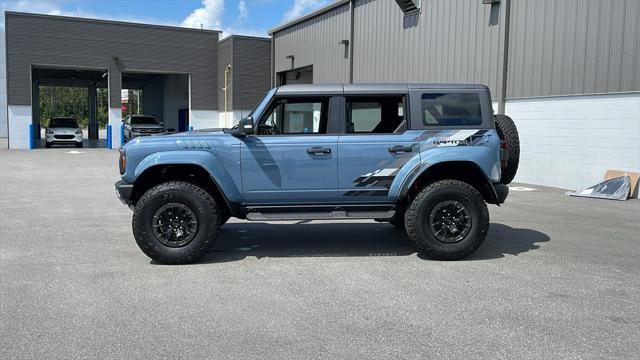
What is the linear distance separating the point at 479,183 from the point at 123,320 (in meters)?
4.39

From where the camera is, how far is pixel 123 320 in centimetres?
461

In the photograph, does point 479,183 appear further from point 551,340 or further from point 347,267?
point 551,340

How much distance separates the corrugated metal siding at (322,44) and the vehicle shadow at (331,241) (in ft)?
51.4

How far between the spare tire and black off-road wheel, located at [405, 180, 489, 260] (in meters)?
0.62

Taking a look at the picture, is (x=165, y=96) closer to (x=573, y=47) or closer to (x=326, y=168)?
(x=573, y=47)

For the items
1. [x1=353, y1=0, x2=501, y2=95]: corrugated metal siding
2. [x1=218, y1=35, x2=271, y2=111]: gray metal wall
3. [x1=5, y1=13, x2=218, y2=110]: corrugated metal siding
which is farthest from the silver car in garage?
[x1=353, y1=0, x2=501, y2=95]: corrugated metal siding

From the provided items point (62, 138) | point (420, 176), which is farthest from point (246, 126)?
point (62, 138)

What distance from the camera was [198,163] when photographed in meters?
6.34

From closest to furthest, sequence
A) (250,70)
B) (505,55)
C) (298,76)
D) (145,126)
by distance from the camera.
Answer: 1. (505,55)
2. (298,76)
3. (145,126)
4. (250,70)

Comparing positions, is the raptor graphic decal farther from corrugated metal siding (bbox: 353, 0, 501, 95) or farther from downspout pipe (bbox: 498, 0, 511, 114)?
corrugated metal siding (bbox: 353, 0, 501, 95)

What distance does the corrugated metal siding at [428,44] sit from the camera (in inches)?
649

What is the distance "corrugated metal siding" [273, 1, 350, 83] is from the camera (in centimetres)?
2376

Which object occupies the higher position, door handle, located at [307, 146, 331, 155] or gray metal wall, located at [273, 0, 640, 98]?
gray metal wall, located at [273, 0, 640, 98]

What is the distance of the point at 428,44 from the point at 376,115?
12535 mm
